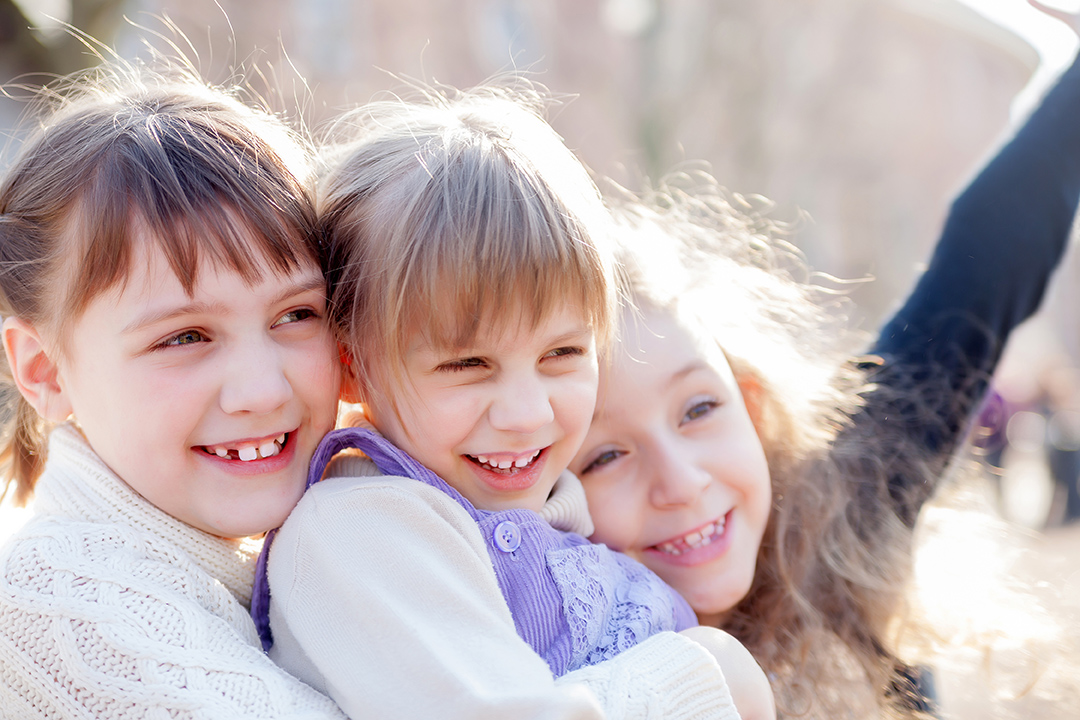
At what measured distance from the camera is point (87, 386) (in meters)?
1.51

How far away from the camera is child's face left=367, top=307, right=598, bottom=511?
1.55m

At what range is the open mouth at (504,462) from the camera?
1.62m

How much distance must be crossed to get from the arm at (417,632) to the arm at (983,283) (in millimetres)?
1308

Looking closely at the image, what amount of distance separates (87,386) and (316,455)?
0.41 meters

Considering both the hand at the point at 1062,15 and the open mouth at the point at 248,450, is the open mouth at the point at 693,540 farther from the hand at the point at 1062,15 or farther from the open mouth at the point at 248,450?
the hand at the point at 1062,15

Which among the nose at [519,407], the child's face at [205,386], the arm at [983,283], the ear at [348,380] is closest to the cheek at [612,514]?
the nose at [519,407]

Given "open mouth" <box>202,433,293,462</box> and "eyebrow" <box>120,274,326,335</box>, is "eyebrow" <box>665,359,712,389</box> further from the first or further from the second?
"eyebrow" <box>120,274,326,335</box>

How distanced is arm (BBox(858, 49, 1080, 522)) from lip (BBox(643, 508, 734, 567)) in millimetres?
695

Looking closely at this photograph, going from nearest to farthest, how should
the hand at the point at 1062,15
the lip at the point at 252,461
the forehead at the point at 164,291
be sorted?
the forehead at the point at 164,291
the lip at the point at 252,461
the hand at the point at 1062,15

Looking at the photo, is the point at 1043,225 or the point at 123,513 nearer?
the point at 123,513

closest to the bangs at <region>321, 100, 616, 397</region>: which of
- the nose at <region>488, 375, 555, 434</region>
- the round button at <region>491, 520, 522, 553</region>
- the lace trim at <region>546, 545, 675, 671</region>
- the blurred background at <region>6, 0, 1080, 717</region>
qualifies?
the nose at <region>488, 375, 555, 434</region>

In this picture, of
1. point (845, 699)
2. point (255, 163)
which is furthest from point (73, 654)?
point (845, 699)

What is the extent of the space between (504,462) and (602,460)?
438mm

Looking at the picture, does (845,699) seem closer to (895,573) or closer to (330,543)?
(895,573)
